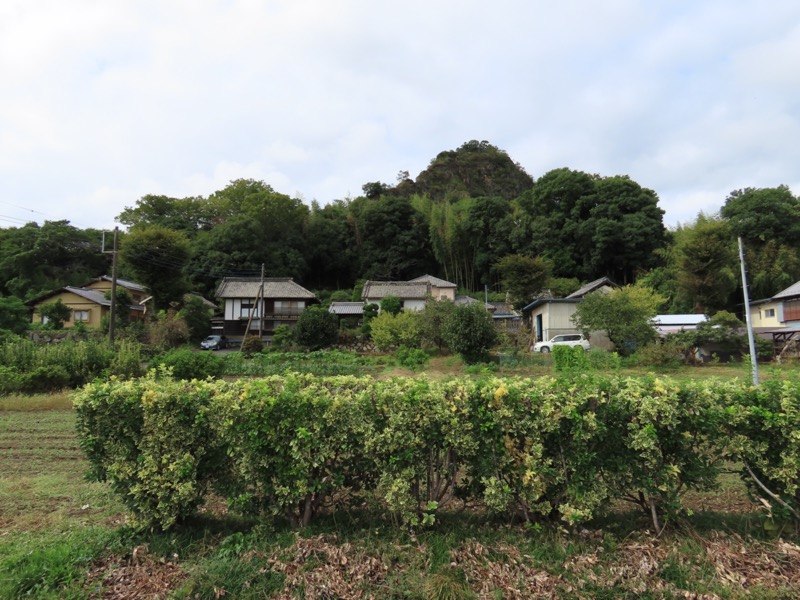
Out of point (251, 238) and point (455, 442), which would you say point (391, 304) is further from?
point (455, 442)

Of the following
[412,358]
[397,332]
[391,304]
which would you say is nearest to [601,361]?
[412,358]

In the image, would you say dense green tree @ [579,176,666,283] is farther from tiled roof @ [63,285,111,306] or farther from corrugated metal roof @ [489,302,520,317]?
tiled roof @ [63,285,111,306]

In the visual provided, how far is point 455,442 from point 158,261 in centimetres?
3432

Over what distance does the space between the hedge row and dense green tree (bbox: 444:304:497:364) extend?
1582 centimetres

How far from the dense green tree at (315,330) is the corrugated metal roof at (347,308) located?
10.7 metres

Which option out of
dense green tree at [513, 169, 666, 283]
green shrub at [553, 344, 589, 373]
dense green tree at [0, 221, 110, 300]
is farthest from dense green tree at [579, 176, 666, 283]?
dense green tree at [0, 221, 110, 300]

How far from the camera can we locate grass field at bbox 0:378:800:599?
102 inches

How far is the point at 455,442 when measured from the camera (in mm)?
2902

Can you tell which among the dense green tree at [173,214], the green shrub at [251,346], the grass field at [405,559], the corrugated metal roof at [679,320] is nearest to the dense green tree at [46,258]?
the dense green tree at [173,214]

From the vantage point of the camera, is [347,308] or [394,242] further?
[394,242]

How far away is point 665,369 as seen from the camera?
56.7ft

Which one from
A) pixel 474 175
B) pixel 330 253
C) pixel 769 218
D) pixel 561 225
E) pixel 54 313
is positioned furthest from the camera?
pixel 474 175

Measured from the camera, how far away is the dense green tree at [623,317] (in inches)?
773

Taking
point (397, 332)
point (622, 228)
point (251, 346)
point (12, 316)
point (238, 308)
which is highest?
point (622, 228)
